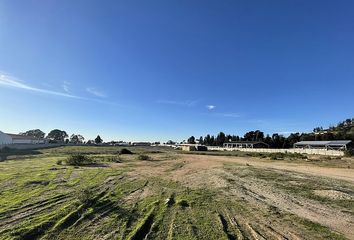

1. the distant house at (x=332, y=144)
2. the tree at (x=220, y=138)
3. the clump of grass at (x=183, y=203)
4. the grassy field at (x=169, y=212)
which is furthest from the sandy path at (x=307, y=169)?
the tree at (x=220, y=138)

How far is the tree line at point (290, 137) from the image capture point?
92.2m

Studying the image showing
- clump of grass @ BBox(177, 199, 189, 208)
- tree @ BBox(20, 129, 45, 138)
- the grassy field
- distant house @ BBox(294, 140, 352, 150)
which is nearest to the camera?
the grassy field

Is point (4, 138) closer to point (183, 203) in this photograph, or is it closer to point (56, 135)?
point (183, 203)

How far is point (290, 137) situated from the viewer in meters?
104

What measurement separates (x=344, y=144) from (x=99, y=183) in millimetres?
68227

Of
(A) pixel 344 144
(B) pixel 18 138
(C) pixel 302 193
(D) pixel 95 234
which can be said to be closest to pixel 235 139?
(A) pixel 344 144

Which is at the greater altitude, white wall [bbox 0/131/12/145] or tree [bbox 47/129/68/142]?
tree [bbox 47/129/68/142]

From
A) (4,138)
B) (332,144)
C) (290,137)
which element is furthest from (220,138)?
(4,138)

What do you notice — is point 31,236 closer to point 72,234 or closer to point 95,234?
point 72,234

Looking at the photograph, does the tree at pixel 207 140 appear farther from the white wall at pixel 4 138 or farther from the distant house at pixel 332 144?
the white wall at pixel 4 138

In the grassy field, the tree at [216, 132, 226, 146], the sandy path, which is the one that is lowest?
the grassy field

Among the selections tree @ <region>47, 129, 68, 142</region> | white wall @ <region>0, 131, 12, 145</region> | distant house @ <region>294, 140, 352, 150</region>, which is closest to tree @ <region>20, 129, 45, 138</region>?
tree @ <region>47, 129, 68, 142</region>

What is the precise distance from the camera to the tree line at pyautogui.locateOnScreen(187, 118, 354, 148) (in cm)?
9219

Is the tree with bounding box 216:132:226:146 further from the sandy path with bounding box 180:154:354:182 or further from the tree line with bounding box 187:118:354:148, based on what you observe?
the sandy path with bounding box 180:154:354:182
